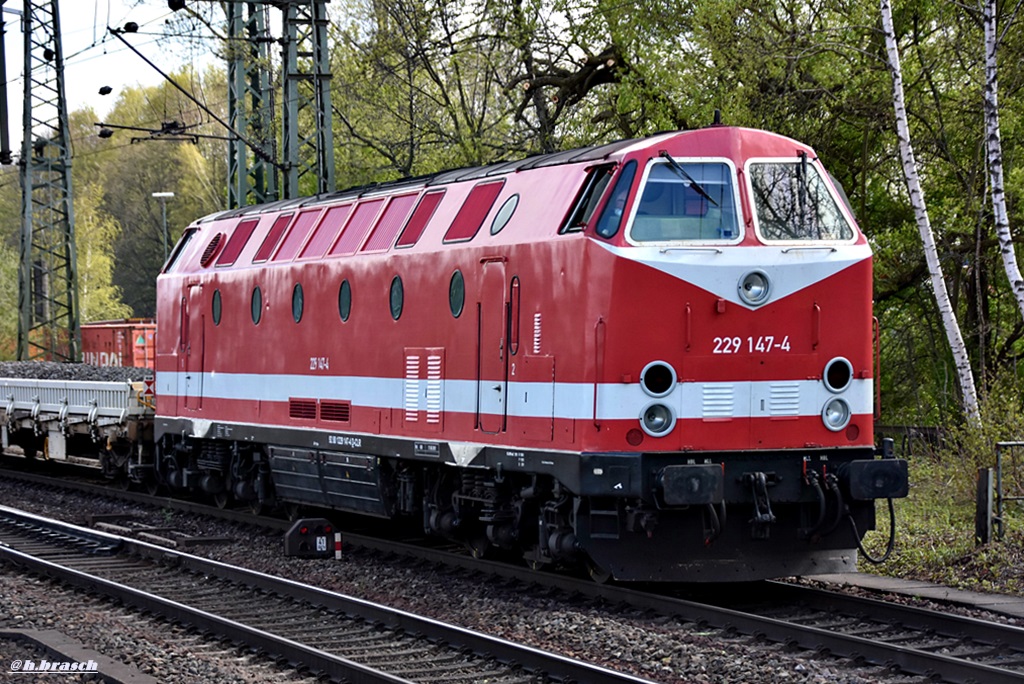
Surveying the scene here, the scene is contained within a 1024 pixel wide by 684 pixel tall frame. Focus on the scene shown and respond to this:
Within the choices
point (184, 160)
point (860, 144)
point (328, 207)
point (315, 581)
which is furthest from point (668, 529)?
point (184, 160)

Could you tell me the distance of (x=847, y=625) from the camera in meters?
10.4

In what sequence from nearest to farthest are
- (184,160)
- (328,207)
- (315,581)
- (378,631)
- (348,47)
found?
(378,631), (315,581), (328,207), (348,47), (184,160)

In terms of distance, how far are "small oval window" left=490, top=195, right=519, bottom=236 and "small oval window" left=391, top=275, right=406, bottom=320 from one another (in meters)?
1.57

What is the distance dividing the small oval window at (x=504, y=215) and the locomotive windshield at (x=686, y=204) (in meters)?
1.51

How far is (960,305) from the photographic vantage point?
2272 centimetres

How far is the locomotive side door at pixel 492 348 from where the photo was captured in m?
11.9

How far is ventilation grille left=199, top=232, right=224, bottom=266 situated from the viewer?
17.4 m

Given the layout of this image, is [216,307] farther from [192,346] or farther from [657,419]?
[657,419]

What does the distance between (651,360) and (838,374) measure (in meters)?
1.65

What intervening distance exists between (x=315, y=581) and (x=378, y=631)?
8.54ft

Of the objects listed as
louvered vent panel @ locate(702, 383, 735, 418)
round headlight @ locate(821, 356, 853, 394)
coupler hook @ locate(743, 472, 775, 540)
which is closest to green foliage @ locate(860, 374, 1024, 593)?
round headlight @ locate(821, 356, 853, 394)

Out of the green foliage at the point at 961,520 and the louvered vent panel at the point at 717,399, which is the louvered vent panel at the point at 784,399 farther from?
the green foliage at the point at 961,520

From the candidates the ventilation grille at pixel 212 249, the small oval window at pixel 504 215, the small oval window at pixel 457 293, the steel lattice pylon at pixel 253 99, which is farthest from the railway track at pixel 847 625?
the steel lattice pylon at pixel 253 99

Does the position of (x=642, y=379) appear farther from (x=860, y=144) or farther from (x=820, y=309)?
(x=860, y=144)
